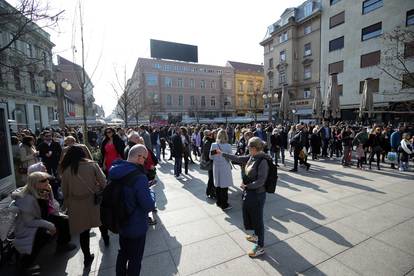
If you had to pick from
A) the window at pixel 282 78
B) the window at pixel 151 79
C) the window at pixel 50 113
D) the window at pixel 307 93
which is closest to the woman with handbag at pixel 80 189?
the window at pixel 307 93

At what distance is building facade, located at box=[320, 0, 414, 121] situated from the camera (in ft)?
64.5

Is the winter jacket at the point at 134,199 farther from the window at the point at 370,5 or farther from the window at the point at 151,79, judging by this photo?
the window at the point at 151,79

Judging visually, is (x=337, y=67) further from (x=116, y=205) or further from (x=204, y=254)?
(x=116, y=205)

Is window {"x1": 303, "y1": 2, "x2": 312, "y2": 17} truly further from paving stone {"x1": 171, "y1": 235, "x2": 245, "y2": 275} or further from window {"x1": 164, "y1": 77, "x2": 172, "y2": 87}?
paving stone {"x1": 171, "y1": 235, "x2": 245, "y2": 275}

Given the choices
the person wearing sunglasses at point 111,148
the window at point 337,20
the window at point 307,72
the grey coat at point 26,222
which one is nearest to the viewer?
the grey coat at point 26,222

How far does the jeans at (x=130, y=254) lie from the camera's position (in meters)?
2.38

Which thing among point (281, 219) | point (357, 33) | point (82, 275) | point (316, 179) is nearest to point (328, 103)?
point (316, 179)

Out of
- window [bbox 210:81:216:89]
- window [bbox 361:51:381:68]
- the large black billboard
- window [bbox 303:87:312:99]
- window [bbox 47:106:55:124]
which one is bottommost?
window [bbox 47:106:55:124]

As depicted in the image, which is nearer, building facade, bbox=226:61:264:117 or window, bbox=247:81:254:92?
building facade, bbox=226:61:264:117

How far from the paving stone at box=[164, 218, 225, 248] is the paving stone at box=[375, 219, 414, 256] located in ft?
9.01

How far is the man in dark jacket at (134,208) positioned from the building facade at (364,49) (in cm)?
2384

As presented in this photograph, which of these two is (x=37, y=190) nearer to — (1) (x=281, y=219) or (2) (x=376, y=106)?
(1) (x=281, y=219)

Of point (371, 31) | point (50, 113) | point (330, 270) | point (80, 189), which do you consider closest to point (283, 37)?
point (371, 31)

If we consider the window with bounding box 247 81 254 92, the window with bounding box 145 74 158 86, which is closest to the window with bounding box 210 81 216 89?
the window with bounding box 247 81 254 92
